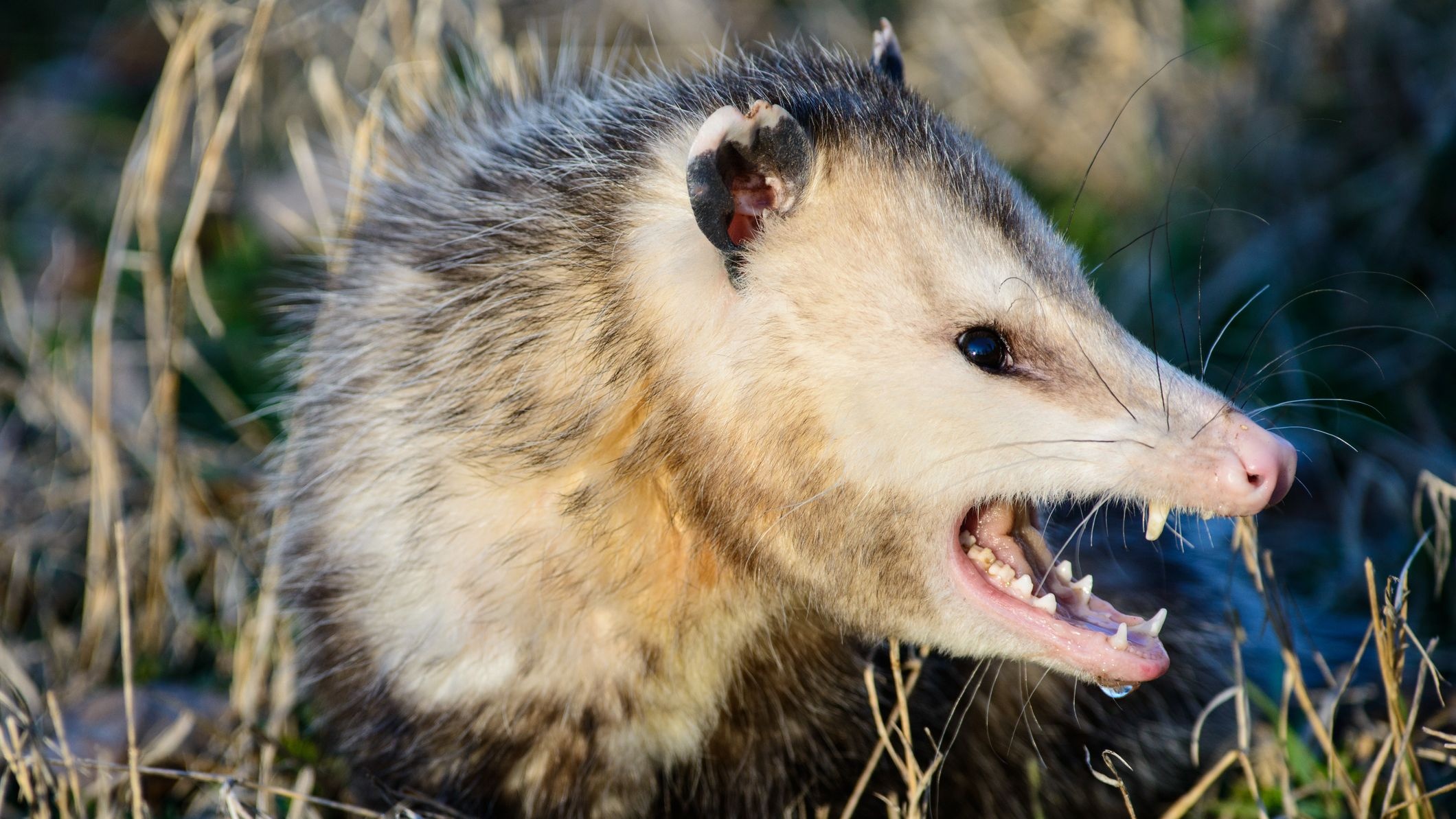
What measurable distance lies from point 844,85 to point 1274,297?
1802mm

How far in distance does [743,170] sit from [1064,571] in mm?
615

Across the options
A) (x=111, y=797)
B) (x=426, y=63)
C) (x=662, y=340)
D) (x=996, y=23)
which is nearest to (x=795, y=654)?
(x=662, y=340)

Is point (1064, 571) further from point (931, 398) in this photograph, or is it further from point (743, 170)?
point (743, 170)

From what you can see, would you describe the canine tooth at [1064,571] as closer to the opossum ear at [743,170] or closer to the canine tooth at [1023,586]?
the canine tooth at [1023,586]

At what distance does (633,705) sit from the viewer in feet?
5.73

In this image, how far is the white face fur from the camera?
1442 millimetres

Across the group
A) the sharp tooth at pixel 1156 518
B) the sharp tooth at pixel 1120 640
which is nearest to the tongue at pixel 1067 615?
the sharp tooth at pixel 1120 640

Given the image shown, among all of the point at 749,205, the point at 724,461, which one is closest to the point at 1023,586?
the point at 724,461

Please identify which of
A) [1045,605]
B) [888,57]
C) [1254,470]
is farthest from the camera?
[888,57]

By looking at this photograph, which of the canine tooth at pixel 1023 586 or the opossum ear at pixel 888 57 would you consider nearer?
the canine tooth at pixel 1023 586

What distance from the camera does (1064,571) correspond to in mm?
1630

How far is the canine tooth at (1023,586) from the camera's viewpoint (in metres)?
1.57

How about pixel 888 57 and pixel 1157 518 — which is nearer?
pixel 1157 518

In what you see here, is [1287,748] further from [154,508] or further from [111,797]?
[154,508]
